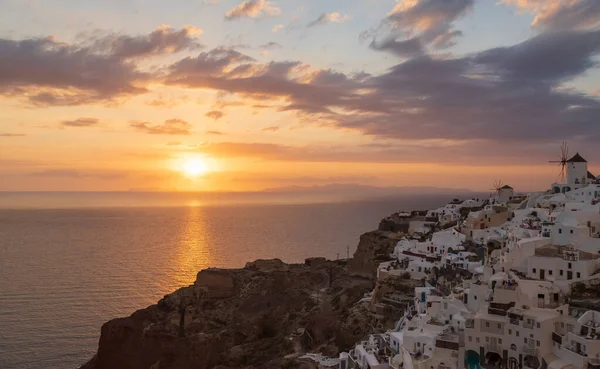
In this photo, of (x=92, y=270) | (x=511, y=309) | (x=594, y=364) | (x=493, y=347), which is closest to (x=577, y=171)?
(x=511, y=309)

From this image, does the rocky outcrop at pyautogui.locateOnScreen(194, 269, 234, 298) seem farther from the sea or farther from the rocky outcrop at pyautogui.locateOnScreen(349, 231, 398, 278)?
the rocky outcrop at pyautogui.locateOnScreen(349, 231, 398, 278)

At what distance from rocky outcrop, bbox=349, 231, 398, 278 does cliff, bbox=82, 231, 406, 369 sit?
0.44 feet

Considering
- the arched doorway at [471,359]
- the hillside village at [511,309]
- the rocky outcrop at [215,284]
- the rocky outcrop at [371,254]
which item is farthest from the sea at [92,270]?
the arched doorway at [471,359]

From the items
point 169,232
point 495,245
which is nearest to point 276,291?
point 495,245

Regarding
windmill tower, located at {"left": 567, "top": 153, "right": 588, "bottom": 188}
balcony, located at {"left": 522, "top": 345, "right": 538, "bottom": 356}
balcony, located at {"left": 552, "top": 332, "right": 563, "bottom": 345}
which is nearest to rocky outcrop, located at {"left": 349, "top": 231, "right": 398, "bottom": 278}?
windmill tower, located at {"left": 567, "top": 153, "right": 588, "bottom": 188}

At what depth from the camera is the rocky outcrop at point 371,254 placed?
215 ft

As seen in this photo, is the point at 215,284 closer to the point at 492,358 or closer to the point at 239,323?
the point at 239,323

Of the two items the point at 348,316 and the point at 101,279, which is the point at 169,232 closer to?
the point at 101,279

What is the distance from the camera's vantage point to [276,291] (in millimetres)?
67125

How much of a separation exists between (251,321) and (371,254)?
18097mm

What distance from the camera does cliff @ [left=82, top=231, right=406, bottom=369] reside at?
5119 centimetres

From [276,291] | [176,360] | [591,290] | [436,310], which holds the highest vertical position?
[591,290]

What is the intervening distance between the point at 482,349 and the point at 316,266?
159 ft

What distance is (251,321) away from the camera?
200 feet
